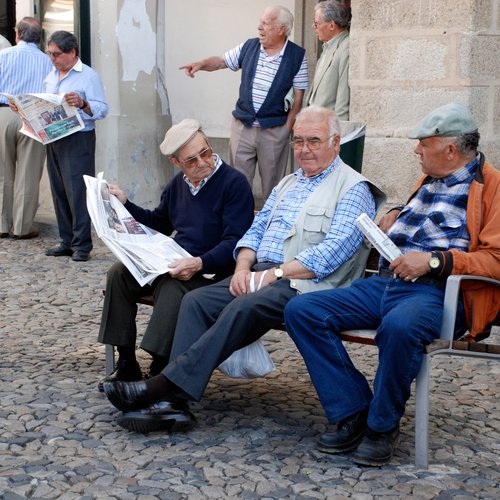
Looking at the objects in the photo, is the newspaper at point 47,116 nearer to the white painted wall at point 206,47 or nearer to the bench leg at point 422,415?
the white painted wall at point 206,47

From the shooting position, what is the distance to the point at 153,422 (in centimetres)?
466

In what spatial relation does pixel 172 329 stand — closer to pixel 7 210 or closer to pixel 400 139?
pixel 400 139

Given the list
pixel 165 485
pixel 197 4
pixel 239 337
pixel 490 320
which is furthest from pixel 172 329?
pixel 197 4

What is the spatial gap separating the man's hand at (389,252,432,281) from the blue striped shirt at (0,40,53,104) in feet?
18.1

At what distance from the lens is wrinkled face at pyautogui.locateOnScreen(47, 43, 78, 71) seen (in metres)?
8.59

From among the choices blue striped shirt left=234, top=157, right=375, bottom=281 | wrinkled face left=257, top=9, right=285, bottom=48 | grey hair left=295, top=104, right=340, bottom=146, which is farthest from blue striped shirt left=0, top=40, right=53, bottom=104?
grey hair left=295, top=104, right=340, bottom=146

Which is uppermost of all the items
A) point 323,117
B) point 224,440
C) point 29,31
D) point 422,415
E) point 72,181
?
point 29,31

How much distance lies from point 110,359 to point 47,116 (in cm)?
348

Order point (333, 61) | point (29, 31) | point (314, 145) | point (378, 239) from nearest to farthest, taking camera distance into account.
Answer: point (378, 239) < point (314, 145) < point (333, 61) < point (29, 31)

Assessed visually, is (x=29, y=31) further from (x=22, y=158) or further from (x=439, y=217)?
(x=439, y=217)

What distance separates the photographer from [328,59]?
802 cm

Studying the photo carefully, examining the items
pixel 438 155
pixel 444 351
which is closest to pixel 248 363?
pixel 444 351

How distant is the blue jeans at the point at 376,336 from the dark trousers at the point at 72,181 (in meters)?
4.59

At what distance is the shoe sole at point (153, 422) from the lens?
466 cm
